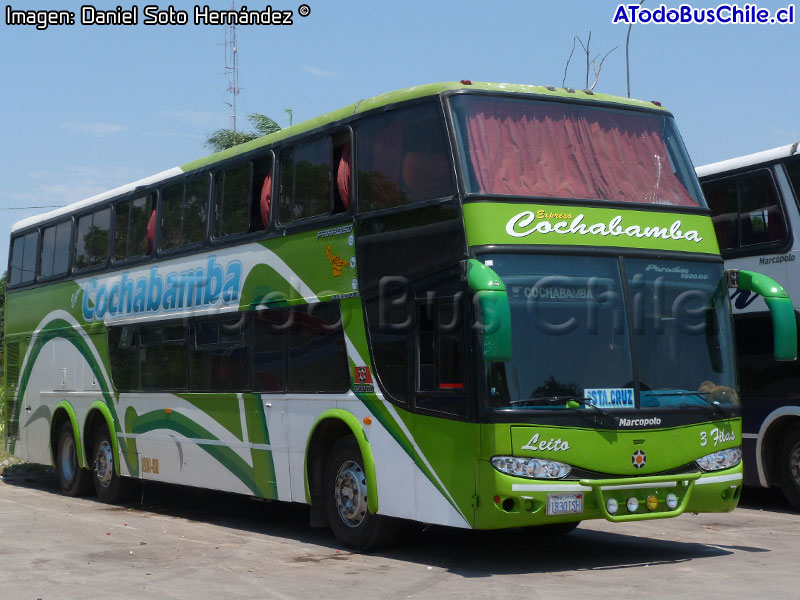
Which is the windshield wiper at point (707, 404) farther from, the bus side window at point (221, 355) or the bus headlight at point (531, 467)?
the bus side window at point (221, 355)

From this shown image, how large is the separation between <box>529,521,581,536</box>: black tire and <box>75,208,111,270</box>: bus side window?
8.38 meters

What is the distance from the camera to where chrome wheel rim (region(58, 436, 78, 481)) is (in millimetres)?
19266

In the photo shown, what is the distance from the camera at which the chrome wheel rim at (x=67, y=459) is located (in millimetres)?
19266

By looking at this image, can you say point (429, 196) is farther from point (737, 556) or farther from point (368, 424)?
point (737, 556)

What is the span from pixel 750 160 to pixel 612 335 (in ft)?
21.0

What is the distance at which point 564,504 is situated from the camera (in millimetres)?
10023

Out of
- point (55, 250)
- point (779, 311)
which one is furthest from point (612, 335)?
point (55, 250)

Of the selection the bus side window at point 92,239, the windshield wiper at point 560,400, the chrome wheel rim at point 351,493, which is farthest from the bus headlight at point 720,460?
the bus side window at point 92,239

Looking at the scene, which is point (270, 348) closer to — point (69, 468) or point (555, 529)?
point (555, 529)

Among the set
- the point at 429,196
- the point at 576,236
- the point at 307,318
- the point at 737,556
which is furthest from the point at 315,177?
the point at 737,556

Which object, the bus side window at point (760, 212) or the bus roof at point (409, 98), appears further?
Answer: the bus side window at point (760, 212)

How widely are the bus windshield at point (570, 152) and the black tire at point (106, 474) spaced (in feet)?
30.4

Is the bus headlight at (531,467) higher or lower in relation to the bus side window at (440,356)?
lower

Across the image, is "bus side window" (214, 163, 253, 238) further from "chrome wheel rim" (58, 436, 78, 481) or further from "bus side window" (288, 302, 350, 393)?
"chrome wheel rim" (58, 436, 78, 481)
